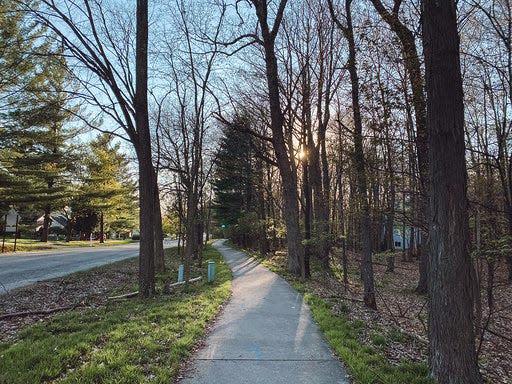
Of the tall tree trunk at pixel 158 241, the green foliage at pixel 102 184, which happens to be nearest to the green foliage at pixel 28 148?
the green foliage at pixel 102 184

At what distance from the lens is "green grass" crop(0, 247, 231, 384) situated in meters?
4.48

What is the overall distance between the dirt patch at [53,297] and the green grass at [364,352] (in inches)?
202

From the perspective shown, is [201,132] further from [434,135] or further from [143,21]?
[434,135]

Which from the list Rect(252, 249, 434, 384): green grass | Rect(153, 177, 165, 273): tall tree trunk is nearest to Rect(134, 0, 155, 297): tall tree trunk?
Rect(252, 249, 434, 384): green grass

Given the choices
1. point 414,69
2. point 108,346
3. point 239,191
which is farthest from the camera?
point 239,191

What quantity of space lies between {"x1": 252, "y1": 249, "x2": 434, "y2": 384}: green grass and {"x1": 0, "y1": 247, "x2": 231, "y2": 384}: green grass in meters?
2.20

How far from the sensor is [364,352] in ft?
18.5

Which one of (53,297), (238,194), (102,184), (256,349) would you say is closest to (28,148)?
(102,184)

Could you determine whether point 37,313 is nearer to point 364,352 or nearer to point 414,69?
point 364,352

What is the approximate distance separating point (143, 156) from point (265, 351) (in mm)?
6319

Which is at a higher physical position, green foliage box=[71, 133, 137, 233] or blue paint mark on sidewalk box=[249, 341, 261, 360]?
green foliage box=[71, 133, 137, 233]

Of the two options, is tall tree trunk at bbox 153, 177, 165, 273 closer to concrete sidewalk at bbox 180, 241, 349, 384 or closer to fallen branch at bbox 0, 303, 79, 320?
fallen branch at bbox 0, 303, 79, 320

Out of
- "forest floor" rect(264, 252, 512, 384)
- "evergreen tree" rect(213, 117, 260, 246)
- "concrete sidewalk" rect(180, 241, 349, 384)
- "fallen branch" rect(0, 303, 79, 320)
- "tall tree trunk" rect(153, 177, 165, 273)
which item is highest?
"evergreen tree" rect(213, 117, 260, 246)

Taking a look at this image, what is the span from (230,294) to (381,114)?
673 cm
